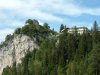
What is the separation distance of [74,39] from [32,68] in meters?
20.1

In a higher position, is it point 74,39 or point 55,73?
point 74,39

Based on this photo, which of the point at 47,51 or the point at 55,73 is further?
the point at 47,51

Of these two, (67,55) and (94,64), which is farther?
(67,55)

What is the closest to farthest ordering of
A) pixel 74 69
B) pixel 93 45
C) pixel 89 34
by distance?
pixel 74 69 < pixel 93 45 < pixel 89 34

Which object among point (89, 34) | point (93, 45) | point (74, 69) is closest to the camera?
point (74, 69)

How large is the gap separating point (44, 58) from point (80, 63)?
25623 millimetres

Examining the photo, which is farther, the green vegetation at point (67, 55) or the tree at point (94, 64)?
the green vegetation at point (67, 55)

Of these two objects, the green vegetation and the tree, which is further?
the green vegetation

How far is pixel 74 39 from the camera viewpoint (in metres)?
189

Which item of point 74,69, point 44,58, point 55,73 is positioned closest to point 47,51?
point 44,58

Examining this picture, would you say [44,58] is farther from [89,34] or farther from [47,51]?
[89,34]

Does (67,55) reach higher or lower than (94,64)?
higher

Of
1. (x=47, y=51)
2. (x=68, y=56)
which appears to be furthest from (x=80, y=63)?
(x=47, y=51)

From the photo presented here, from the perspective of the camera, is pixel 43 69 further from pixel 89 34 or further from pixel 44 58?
pixel 89 34
